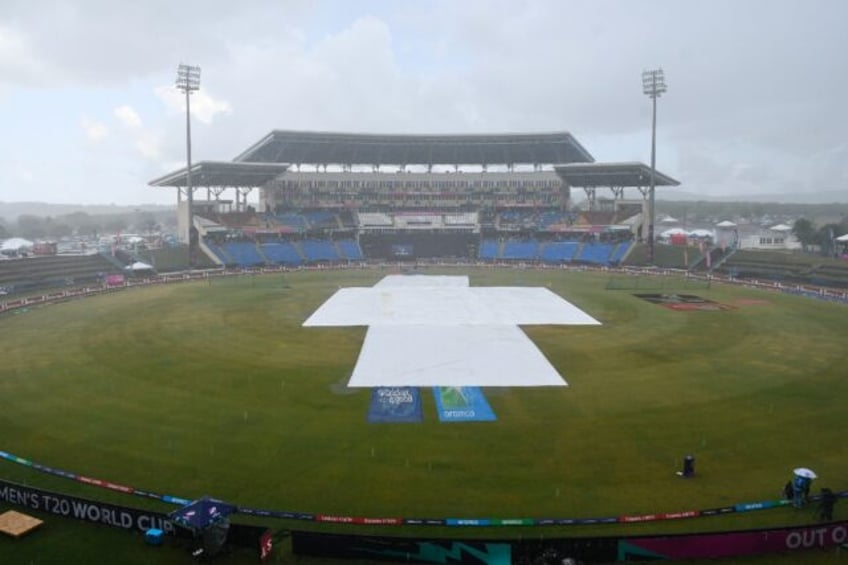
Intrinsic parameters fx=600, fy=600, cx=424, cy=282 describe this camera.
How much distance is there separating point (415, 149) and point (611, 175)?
127 feet

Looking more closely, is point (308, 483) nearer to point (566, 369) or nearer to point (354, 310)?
point (566, 369)

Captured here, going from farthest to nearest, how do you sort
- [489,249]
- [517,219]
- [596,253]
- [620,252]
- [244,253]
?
[517,219]
[489,249]
[596,253]
[244,253]
[620,252]

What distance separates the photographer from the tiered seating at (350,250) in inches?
Answer: 4333

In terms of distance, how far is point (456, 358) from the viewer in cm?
3603

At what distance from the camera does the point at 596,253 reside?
104m

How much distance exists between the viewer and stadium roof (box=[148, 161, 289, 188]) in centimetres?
9856

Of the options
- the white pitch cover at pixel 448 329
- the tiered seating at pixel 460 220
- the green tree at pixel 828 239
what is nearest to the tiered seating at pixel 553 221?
the tiered seating at pixel 460 220

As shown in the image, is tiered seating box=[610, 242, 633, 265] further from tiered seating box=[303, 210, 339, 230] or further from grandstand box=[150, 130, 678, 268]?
tiered seating box=[303, 210, 339, 230]

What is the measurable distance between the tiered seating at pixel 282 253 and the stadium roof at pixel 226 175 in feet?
44.4

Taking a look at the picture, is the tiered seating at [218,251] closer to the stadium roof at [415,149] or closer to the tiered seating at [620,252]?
the stadium roof at [415,149]

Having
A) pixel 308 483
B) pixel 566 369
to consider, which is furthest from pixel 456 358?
pixel 308 483

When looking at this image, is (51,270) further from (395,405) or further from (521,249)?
(521,249)

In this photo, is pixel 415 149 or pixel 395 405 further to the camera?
pixel 415 149

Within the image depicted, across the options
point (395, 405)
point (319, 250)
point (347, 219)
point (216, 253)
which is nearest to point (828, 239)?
point (347, 219)
